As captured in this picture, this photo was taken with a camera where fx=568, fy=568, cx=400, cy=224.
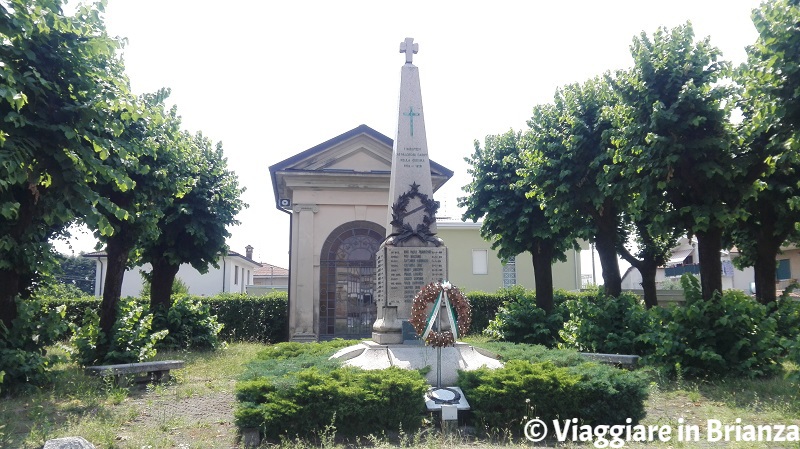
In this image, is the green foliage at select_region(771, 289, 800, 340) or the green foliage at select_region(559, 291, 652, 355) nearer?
the green foliage at select_region(771, 289, 800, 340)

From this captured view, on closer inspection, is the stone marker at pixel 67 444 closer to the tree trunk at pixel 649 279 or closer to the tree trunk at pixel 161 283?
the tree trunk at pixel 161 283

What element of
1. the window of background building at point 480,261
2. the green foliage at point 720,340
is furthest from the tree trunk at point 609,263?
the window of background building at point 480,261

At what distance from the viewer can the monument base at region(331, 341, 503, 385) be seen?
766 cm

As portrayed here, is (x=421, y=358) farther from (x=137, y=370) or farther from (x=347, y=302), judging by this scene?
(x=347, y=302)

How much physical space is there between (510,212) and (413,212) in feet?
18.2

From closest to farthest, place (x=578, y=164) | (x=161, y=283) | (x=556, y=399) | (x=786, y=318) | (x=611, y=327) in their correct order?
(x=556, y=399) < (x=786, y=318) < (x=611, y=327) < (x=578, y=164) < (x=161, y=283)

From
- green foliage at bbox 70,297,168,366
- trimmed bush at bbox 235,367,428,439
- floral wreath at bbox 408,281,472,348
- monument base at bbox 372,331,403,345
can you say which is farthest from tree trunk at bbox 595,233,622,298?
green foliage at bbox 70,297,168,366

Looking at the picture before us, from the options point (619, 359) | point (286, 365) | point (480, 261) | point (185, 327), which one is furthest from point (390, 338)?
point (480, 261)

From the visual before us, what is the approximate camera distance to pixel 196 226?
47.0 feet

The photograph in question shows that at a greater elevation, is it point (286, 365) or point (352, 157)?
point (352, 157)

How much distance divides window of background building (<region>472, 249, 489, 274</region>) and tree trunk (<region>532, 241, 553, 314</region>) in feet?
42.7

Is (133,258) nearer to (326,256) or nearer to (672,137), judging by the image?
(326,256)

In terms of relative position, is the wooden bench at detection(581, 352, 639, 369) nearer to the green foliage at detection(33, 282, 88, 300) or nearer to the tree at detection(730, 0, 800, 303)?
the tree at detection(730, 0, 800, 303)

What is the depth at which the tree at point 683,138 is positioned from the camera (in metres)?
9.27
